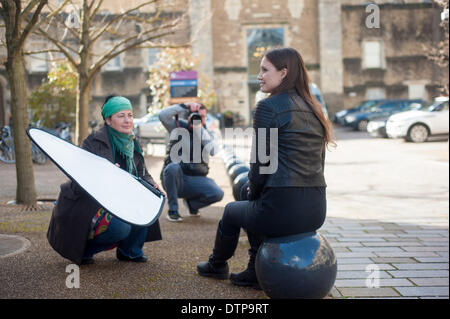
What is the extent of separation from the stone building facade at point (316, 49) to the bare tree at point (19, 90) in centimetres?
3052

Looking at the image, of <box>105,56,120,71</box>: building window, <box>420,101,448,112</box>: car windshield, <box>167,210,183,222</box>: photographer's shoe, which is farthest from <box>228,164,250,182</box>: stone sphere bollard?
<box>105,56,120,71</box>: building window

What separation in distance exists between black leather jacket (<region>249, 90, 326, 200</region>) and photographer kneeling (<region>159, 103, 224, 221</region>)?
11.2ft

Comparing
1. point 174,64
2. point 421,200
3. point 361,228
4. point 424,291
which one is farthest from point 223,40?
point 424,291

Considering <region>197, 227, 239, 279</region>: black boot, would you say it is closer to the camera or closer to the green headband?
the green headband

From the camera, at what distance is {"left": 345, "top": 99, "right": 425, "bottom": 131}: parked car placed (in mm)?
31703

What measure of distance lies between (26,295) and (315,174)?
6.99ft

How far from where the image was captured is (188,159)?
7.07 metres

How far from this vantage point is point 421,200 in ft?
32.3

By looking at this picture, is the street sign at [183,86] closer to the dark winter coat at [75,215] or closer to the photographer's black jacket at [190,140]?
the photographer's black jacket at [190,140]

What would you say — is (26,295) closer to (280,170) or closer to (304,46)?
(280,170)

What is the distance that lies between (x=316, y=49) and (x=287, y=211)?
37.3m

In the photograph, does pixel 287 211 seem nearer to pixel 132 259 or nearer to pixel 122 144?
Answer: pixel 122 144

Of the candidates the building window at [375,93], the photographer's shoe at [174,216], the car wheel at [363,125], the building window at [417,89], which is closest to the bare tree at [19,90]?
the photographer's shoe at [174,216]

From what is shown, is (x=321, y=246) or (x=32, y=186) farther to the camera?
(x=32, y=186)
